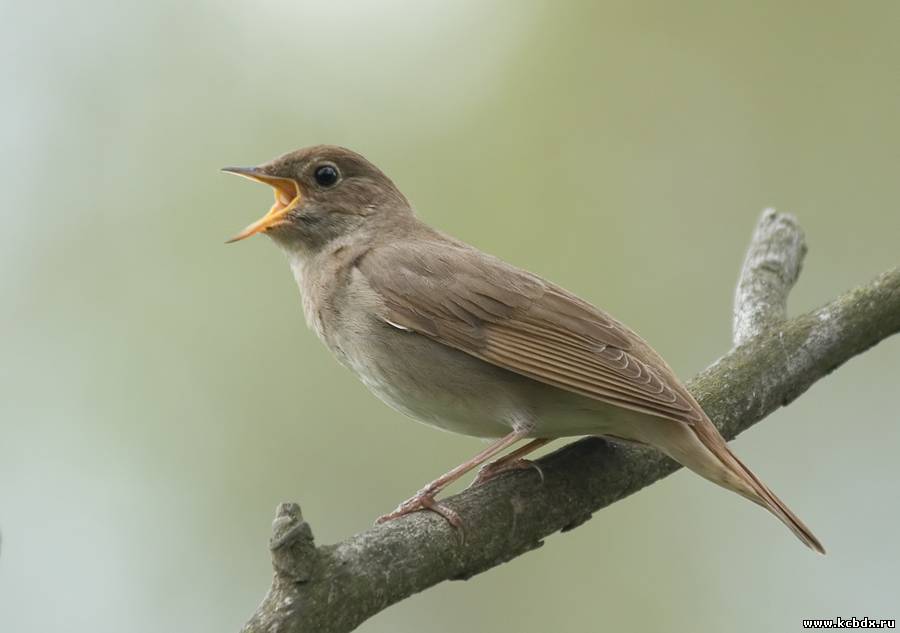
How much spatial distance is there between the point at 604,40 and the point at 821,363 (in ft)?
17.2

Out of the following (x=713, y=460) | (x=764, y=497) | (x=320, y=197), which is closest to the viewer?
(x=764, y=497)

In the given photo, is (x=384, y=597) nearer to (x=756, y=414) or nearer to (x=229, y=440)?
(x=756, y=414)

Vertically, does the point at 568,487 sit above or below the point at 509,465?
below

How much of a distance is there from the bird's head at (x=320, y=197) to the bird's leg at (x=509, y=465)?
1607 millimetres

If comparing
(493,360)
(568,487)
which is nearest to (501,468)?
(568,487)

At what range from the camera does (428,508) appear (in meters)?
4.36

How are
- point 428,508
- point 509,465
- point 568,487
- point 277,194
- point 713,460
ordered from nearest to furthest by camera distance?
point 428,508, point 713,460, point 568,487, point 509,465, point 277,194

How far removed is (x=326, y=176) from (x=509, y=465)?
2.07 m

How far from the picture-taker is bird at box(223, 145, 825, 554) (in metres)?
4.64

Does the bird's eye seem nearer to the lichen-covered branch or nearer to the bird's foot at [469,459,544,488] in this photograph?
the bird's foot at [469,459,544,488]

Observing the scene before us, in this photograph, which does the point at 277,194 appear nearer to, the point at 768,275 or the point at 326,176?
the point at 326,176

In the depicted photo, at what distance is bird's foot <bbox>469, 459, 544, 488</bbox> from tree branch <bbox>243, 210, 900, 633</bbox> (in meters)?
0.05

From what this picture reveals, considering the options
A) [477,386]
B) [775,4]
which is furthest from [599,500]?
[775,4]

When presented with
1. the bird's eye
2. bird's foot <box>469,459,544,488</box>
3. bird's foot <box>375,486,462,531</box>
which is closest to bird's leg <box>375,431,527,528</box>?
bird's foot <box>375,486,462,531</box>
